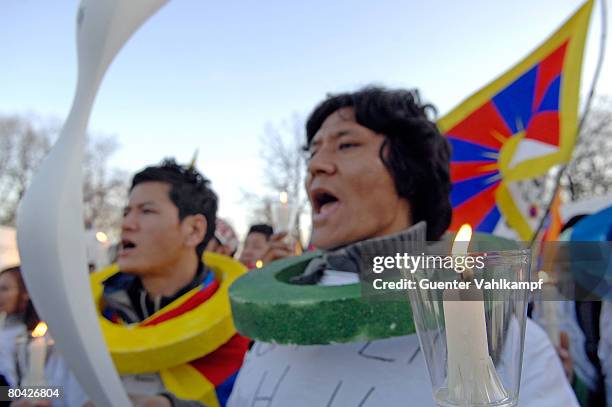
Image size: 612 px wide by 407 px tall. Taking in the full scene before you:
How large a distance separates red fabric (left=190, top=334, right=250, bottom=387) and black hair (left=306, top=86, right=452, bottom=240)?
0.86 metres

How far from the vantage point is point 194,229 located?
207 cm

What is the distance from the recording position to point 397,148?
1297mm

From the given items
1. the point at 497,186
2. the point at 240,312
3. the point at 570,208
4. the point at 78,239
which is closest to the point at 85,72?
the point at 78,239

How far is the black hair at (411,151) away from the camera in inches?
50.4

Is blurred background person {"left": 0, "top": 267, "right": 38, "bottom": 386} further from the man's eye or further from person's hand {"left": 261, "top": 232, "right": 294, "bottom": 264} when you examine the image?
person's hand {"left": 261, "top": 232, "right": 294, "bottom": 264}

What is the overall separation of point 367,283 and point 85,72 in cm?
72

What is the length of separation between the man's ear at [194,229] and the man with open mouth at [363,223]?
804 millimetres

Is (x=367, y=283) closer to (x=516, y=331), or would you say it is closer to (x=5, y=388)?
(x=516, y=331)

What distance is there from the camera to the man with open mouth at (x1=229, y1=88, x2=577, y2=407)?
38.6 inches

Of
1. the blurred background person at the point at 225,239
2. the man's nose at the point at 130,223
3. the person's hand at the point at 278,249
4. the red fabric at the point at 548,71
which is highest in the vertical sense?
the red fabric at the point at 548,71

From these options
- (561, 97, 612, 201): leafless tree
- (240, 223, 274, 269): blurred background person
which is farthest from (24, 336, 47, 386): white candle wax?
(561, 97, 612, 201): leafless tree

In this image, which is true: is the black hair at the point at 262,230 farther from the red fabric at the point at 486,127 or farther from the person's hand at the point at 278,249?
the red fabric at the point at 486,127

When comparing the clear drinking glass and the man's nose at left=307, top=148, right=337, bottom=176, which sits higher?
the man's nose at left=307, top=148, right=337, bottom=176

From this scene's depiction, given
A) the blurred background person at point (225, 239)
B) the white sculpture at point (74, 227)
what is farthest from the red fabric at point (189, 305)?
the blurred background person at point (225, 239)
